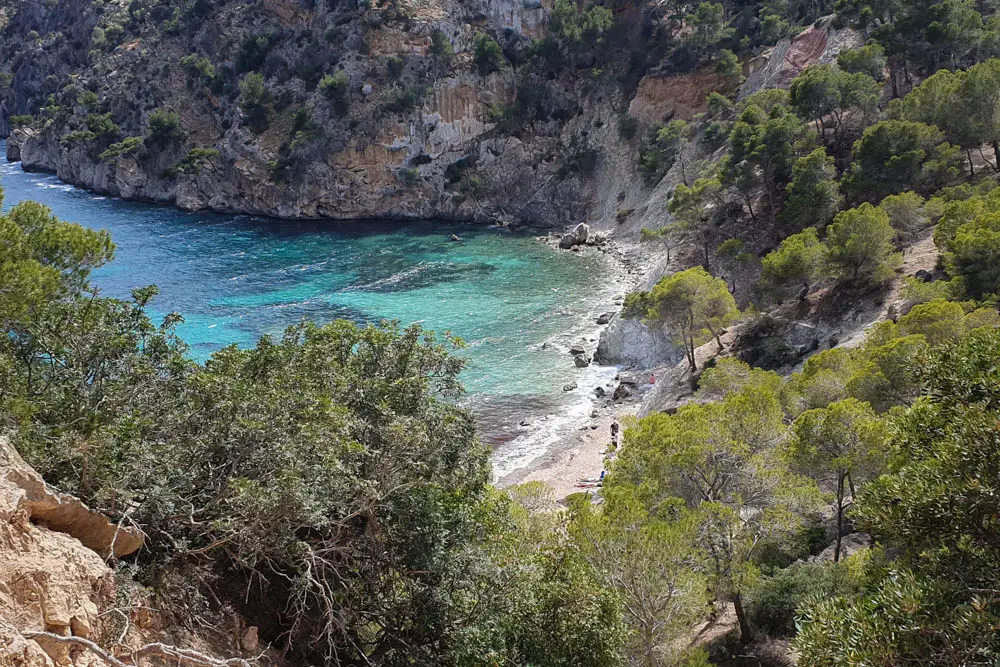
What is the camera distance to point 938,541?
7.96 meters

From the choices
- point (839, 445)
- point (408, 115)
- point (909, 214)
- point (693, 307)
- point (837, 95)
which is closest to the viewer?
point (839, 445)

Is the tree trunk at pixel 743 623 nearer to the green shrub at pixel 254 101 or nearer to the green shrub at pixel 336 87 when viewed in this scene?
the green shrub at pixel 336 87

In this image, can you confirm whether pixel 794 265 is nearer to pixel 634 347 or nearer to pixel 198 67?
pixel 634 347

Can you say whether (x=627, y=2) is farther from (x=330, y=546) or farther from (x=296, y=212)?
(x=330, y=546)

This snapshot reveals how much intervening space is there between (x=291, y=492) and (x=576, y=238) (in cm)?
5268

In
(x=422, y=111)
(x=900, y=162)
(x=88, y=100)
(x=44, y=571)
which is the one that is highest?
(x=88, y=100)

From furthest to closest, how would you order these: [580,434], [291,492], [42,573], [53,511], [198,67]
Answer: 1. [198,67]
2. [580,434]
3. [291,492]
4. [53,511]
5. [42,573]

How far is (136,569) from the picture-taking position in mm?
9523

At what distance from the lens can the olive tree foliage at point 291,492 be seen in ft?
34.4

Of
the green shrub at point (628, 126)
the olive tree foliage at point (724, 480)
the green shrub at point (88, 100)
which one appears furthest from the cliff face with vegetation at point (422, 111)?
the olive tree foliage at point (724, 480)

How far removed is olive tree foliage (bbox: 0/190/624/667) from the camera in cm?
1049

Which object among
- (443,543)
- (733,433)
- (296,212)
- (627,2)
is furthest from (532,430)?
(627,2)

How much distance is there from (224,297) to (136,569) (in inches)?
1777

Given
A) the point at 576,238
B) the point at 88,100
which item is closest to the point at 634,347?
the point at 576,238
